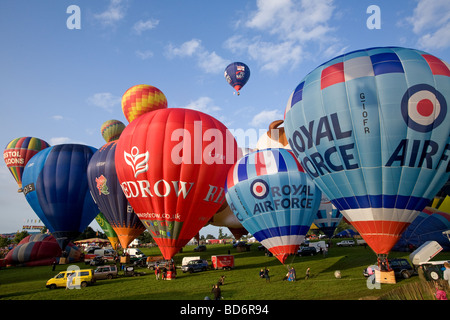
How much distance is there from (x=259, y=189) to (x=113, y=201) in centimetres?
1289

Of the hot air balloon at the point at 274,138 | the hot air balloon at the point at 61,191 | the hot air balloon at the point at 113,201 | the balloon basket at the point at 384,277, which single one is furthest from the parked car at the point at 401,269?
the hot air balloon at the point at 61,191

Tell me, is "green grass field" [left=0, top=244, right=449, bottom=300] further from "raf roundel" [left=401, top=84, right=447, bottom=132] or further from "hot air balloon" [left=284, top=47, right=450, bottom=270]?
"raf roundel" [left=401, top=84, right=447, bottom=132]

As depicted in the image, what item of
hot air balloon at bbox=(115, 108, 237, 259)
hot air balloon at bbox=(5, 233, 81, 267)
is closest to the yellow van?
hot air balloon at bbox=(115, 108, 237, 259)

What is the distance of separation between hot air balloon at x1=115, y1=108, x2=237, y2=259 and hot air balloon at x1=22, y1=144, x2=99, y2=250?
10.7 m

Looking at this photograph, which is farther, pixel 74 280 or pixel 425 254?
pixel 74 280

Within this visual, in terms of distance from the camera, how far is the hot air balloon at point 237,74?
4444cm

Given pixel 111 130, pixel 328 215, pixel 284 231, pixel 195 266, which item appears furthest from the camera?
pixel 111 130

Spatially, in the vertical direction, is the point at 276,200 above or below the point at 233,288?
above

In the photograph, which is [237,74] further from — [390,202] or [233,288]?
[390,202]

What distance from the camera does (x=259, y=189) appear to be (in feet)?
59.6

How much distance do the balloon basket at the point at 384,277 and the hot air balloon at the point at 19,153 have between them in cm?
4058

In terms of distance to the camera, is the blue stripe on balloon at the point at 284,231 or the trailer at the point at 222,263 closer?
the blue stripe on balloon at the point at 284,231

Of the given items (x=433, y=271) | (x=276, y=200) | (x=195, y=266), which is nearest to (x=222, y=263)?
(x=195, y=266)

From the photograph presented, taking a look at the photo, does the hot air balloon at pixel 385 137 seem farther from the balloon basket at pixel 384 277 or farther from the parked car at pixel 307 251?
the parked car at pixel 307 251
